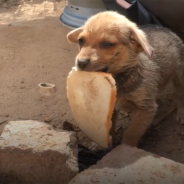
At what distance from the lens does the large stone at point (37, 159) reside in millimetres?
2283

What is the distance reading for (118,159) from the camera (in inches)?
91.7

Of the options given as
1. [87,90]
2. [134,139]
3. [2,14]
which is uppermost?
[87,90]

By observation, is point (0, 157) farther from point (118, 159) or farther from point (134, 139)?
point (134, 139)

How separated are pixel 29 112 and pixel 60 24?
2693 mm

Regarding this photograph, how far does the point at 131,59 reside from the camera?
8.63ft

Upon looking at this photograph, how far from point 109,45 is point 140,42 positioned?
24 centimetres

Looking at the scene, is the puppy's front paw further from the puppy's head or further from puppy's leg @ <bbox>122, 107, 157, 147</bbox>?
the puppy's head

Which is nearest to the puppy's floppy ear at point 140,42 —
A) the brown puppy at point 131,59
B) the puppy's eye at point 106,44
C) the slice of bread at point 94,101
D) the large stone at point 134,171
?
the brown puppy at point 131,59

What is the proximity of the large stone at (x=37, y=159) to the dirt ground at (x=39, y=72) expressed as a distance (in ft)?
2.71

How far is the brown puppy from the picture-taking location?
2463 millimetres

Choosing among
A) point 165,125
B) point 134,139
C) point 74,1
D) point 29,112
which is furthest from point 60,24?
point 134,139

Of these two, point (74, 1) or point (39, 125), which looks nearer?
point (39, 125)

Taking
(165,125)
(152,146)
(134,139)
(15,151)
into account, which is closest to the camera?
(15,151)

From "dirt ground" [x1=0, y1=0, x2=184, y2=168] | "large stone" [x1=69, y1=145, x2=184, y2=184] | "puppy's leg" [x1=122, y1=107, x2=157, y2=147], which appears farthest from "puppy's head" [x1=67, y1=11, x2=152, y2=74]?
"dirt ground" [x1=0, y1=0, x2=184, y2=168]
